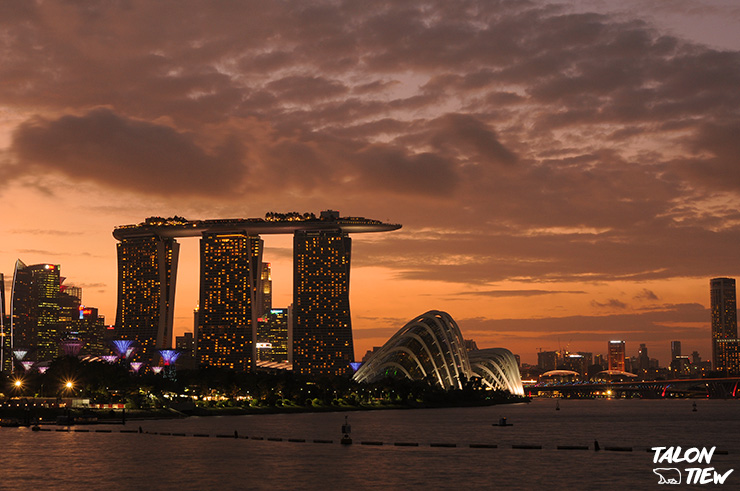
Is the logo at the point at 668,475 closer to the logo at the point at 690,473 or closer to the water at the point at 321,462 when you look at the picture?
the logo at the point at 690,473

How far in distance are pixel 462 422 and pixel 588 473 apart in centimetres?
9268

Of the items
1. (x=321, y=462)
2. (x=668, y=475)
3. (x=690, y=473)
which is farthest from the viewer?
(x=321, y=462)

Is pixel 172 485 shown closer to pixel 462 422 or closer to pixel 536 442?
pixel 536 442

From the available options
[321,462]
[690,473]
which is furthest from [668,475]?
[321,462]

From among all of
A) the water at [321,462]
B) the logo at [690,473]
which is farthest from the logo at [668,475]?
the water at [321,462]

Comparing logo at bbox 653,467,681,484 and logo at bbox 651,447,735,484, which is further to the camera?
logo at bbox 651,447,735,484

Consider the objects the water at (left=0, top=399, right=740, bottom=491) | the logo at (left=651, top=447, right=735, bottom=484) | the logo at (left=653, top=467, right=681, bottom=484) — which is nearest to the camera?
the water at (left=0, top=399, right=740, bottom=491)

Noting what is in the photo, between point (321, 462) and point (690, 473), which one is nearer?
point (690, 473)

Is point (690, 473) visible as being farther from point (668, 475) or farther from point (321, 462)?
point (321, 462)

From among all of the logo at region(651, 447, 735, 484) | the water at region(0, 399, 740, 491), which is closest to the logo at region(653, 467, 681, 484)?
the logo at region(651, 447, 735, 484)

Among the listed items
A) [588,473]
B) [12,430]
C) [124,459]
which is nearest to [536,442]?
[588,473]

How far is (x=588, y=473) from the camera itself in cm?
7400

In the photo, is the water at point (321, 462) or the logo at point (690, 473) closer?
the water at point (321, 462)

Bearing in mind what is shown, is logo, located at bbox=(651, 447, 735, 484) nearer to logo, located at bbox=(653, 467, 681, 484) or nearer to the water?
logo, located at bbox=(653, 467, 681, 484)
